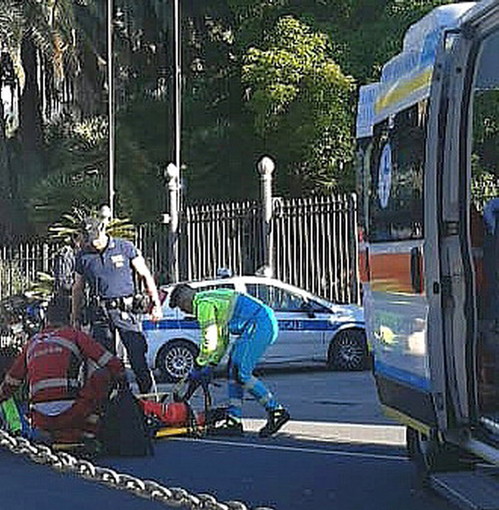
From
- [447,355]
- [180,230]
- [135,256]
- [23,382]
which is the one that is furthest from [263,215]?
[447,355]

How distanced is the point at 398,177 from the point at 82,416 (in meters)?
3.65

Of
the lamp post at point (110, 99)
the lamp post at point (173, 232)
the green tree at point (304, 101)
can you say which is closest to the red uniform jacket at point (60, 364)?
the lamp post at point (173, 232)

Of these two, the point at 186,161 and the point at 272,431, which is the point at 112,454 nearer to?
the point at 272,431

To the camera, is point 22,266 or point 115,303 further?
point 22,266

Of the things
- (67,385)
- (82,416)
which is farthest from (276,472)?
(67,385)

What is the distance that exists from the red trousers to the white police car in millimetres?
7530

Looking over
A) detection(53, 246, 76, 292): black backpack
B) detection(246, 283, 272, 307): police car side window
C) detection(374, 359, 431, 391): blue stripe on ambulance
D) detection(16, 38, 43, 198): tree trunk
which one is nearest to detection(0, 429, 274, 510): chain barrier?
detection(374, 359, 431, 391): blue stripe on ambulance

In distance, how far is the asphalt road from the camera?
29.5ft

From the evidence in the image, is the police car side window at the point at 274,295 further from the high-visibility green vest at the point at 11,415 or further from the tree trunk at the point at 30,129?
the tree trunk at the point at 30,129

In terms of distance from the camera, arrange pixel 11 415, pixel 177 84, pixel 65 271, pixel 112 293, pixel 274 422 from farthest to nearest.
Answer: pixel 177 84 < pixel 65 271 < pixel 112 293 < pixel 274 422 < pixel 11 415

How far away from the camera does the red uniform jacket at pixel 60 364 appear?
10.8m

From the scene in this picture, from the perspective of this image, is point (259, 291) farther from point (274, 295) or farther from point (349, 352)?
point (349, 352)

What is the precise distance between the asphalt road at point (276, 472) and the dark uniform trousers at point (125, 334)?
1.10 meters

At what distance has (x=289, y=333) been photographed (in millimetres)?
18953
